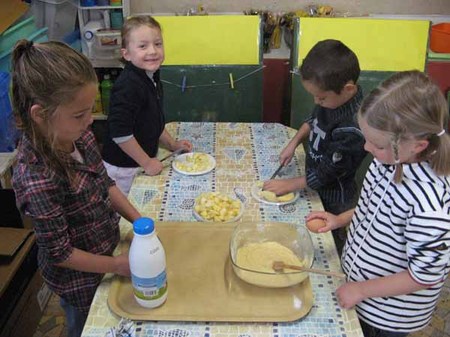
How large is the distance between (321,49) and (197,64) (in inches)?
40.6

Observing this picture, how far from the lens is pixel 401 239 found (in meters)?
1.05

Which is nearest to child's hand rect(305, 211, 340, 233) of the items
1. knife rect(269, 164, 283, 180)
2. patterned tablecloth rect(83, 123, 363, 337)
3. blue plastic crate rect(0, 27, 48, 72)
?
patterned tablecloth rect(83, 123, 363, 337)

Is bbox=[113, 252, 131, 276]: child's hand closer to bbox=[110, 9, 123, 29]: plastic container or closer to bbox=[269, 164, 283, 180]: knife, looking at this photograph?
bbox=[269, 164, 283, 180]: knife

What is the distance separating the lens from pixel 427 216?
3.14 ft

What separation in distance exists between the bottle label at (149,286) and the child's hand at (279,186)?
1.91 ft

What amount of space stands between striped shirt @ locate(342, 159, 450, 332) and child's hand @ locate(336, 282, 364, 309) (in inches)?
3.0

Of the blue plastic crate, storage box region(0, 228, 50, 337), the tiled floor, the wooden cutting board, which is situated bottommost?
the tiled floor

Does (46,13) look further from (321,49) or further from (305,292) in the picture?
(305,292)

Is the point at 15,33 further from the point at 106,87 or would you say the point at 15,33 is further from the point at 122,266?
the point at 122,266

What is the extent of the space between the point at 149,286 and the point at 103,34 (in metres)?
2.29

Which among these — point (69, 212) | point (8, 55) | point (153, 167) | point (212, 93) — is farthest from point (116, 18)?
point (69, 212)

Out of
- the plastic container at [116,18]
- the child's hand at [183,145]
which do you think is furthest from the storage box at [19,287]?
the plastic container at [116,18]

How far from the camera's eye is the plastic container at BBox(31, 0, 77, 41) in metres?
2.81

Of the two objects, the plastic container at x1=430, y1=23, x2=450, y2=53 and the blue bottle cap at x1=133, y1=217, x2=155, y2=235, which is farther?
the plastic container at x1=430, y1=23, x2=450, y2=53
